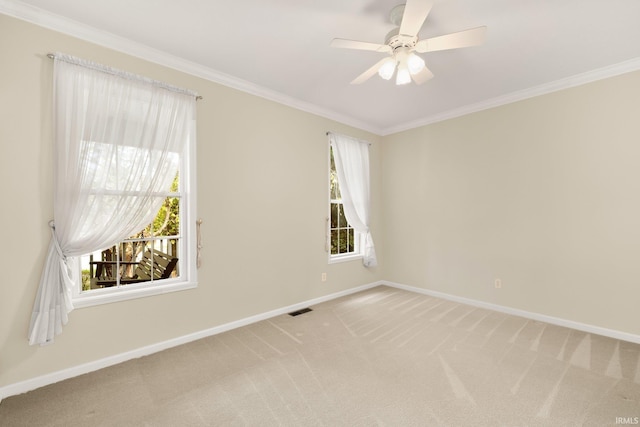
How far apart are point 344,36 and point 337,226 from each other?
8.72 feet

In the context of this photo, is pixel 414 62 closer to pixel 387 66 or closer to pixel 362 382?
pixel 387 66

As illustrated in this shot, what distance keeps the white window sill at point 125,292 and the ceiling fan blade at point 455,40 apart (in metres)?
2.89

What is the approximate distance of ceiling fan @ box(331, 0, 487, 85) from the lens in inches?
67.9

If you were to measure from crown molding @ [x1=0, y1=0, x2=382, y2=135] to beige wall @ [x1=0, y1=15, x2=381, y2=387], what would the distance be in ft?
0.18

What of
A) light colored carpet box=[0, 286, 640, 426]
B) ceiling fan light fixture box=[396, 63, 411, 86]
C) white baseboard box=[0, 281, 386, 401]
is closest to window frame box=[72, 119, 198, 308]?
Result: white baseboard box=[0, 281, 386, 401]

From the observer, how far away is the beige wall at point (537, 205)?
281 centimetres

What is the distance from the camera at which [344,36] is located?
236cm

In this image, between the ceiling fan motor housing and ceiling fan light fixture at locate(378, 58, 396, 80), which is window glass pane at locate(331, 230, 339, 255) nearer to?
ceiling fan light fixture at locate(378, 58, 396, 80)

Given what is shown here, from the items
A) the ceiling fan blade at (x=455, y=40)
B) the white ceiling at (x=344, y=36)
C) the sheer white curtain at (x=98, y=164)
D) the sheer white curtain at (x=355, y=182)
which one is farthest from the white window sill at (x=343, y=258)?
the ceiling fan blade at (x=455, y=40)

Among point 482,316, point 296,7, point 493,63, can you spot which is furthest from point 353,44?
Answer: point 482,316

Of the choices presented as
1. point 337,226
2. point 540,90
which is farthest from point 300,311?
point 540,90

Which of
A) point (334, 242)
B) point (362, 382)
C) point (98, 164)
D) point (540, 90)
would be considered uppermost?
point (540, 90)

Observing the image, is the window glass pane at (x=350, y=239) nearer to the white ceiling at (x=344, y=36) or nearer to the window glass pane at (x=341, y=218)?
the window glass pane at (x=341, y=218)

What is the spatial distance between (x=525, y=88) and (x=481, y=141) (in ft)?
2.42
